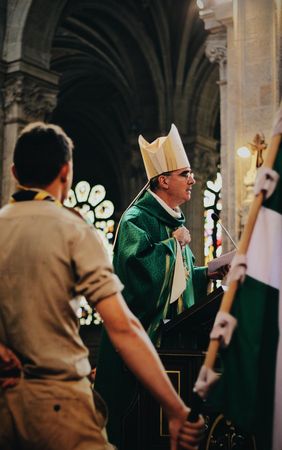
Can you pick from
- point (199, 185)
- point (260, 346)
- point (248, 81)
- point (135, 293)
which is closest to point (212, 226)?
point (199, 185)

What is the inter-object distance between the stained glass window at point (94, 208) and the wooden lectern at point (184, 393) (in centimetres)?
1689

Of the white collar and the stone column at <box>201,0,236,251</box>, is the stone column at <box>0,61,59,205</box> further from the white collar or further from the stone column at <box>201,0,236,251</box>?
the white collar

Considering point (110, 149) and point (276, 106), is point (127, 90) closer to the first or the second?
point (110, 149)

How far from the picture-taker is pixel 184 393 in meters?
4.58

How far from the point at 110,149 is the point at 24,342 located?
823 inches

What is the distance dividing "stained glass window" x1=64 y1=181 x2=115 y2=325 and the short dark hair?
62.8 feet

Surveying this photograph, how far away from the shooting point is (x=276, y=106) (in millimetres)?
8328

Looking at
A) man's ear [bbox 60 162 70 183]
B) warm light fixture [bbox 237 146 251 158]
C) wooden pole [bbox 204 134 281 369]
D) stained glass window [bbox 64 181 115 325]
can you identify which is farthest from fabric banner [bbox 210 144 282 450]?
stained glass window [bbox 64 181 115 325]

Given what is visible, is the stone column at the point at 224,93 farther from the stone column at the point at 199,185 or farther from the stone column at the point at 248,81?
the stone column at the point at 199,185

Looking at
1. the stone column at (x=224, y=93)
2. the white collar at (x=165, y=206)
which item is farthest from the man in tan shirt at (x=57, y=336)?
the stone column at (x=224, y=93)

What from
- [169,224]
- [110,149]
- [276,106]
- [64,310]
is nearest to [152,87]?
[110,149]

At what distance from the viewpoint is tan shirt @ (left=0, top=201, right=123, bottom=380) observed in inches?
90.4

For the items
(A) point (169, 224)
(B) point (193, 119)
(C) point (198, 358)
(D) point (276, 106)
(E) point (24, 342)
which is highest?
(B) point (193, 119)

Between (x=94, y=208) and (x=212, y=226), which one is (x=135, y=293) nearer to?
(x=212, y=226)
